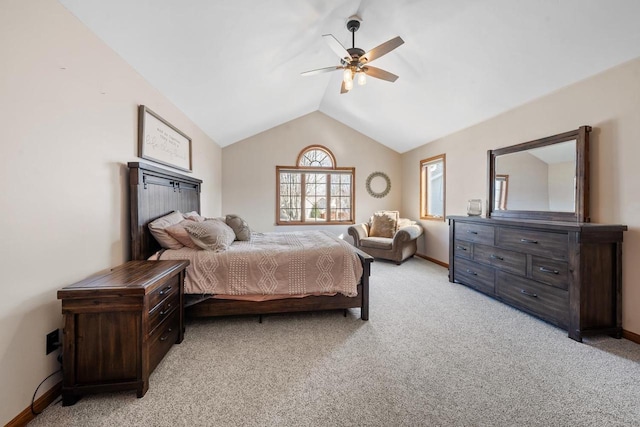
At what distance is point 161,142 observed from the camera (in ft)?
9.23

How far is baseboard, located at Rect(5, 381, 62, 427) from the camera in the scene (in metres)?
1.29

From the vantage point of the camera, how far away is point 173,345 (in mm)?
2053

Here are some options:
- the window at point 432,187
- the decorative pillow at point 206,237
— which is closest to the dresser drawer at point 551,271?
the window at point 432,187

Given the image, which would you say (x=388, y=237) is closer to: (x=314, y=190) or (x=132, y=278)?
(x=314, y=190)

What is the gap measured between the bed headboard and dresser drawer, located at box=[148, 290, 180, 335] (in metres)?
0.56

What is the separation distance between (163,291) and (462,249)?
140 inches

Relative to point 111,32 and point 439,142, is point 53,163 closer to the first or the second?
point 111,32

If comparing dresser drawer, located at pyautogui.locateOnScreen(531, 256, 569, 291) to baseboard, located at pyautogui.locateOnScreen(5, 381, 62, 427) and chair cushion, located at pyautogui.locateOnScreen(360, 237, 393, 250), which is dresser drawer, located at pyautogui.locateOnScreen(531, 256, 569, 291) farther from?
baseboard, located at pyautogui.locateOnScreen(5, 381, 62, 427)

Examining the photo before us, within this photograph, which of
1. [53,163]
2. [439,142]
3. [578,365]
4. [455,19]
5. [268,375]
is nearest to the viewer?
[53,163]

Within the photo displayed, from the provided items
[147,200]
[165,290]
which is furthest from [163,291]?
[147,200]

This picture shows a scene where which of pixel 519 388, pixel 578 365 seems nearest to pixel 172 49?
pixel 519 388

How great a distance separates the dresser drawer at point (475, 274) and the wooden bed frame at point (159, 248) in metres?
1.67

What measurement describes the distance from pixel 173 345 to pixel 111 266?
2.60 ft

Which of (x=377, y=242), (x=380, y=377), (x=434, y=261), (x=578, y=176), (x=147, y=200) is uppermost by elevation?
(x=578, y=176)
